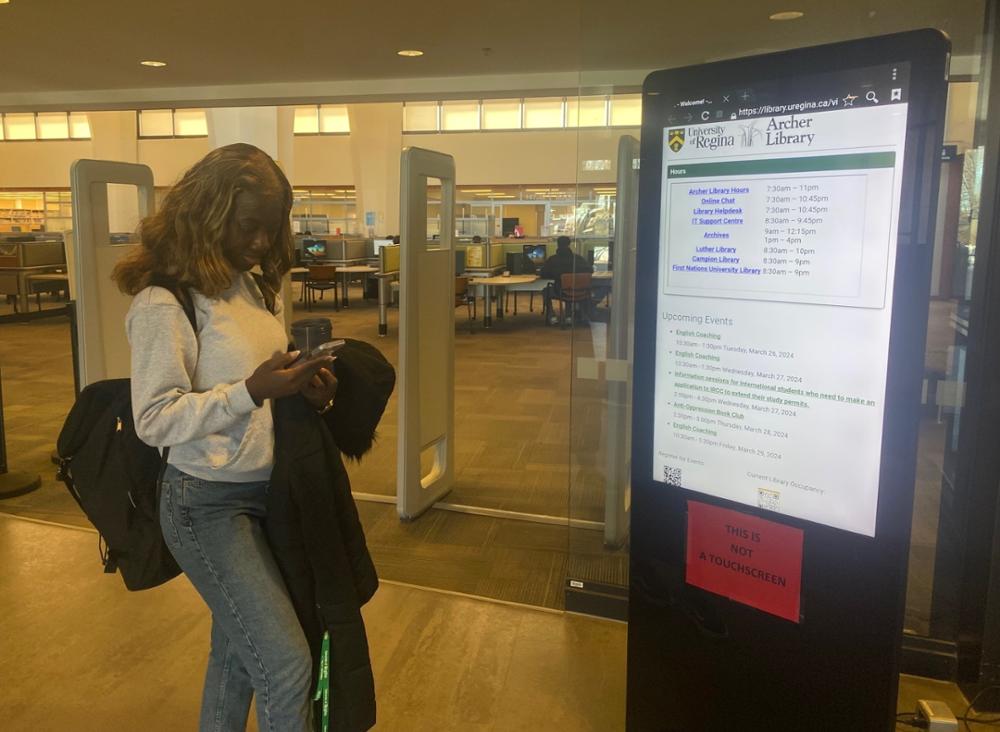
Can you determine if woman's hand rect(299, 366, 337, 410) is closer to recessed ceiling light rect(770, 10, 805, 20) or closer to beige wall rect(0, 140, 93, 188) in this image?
recessed ceiling light rect(770, 10, 805, 20)

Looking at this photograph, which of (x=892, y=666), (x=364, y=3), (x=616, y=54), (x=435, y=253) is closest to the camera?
(x=892, y=666)

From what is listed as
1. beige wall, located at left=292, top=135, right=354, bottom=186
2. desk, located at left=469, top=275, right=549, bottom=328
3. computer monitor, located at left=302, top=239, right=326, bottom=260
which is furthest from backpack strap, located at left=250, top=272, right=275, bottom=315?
beige wall, located at left=292, top=135, right=354, bottom=186

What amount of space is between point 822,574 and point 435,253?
273 centimetres

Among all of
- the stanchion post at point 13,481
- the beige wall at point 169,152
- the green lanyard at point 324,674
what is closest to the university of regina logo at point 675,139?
the green lanyard at point 324,674

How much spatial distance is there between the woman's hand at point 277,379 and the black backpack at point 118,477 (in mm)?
333

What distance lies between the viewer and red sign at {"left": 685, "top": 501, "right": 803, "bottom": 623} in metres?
1.46

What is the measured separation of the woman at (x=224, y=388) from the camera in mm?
1355

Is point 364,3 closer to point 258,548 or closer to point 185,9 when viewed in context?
point 185,9

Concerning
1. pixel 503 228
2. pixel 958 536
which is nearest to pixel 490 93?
pixel 958 536

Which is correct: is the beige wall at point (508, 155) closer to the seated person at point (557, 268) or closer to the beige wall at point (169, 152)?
the beige wall at point (169, 152)

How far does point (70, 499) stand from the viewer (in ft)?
13.1

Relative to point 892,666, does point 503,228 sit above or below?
above

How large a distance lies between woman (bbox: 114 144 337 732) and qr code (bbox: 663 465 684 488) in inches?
28.4

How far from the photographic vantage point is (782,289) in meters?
1.38
